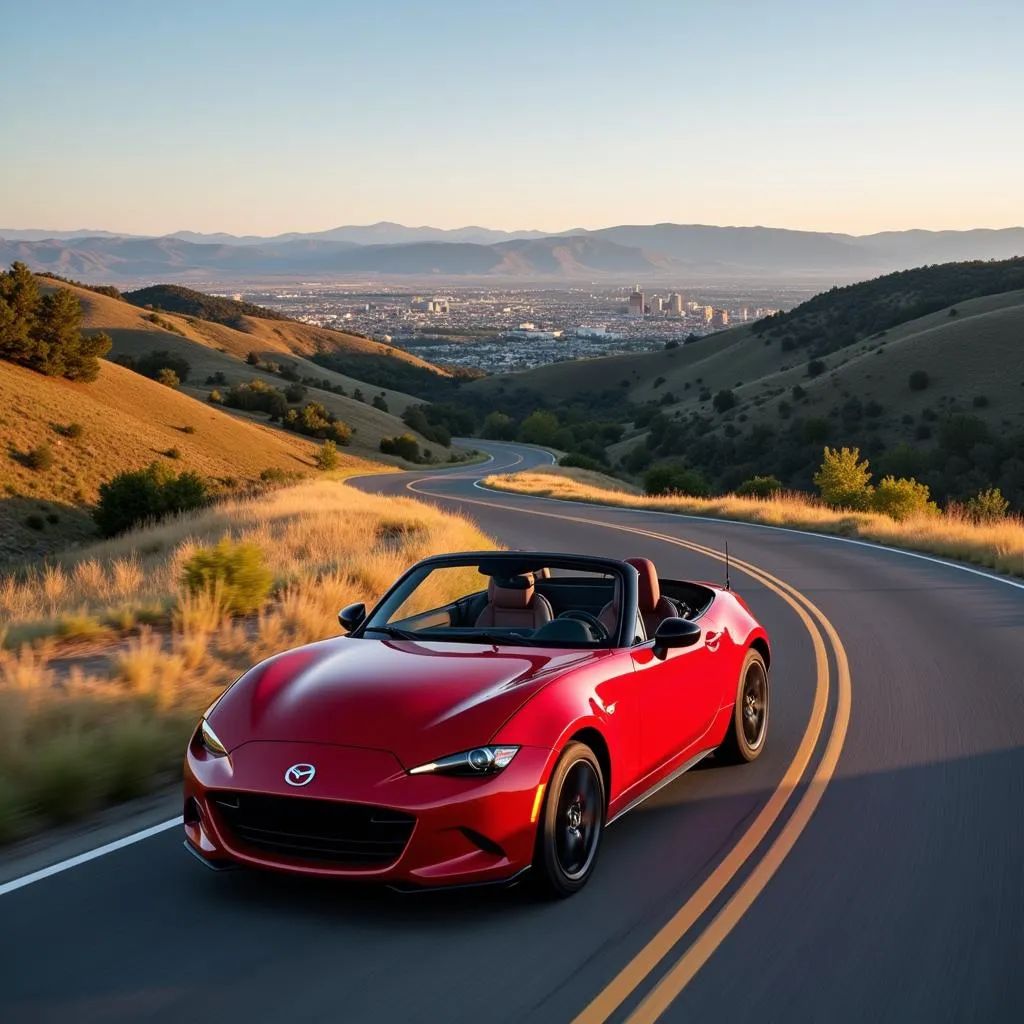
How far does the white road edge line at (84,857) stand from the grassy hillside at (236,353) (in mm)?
83252

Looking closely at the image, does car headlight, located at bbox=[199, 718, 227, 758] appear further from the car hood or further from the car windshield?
the car windshield

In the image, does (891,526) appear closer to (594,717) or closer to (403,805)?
(594,717)

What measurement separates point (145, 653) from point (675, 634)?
4.57m

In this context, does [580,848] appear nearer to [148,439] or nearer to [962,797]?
[962,797]

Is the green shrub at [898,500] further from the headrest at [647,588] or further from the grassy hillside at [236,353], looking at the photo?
the grassy hillside at [236,353]

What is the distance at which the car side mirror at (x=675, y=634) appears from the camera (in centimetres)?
639

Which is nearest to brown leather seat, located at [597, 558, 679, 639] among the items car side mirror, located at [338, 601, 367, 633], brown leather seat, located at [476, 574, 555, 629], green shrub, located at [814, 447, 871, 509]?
brown leather seat, located at [476, 574, 555, 629]

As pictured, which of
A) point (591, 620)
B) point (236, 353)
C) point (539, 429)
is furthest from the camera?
point (236, 353)

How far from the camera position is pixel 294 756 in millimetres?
5133

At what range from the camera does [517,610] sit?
6.89 metres

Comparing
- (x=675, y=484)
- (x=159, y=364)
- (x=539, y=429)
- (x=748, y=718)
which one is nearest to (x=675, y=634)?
(x=748, y=718)

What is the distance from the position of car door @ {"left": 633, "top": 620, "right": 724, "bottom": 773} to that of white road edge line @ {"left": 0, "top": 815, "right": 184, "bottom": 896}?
2.45 meters

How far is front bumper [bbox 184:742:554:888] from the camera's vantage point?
16.1 feet

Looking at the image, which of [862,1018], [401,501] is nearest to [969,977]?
[862,1018]
